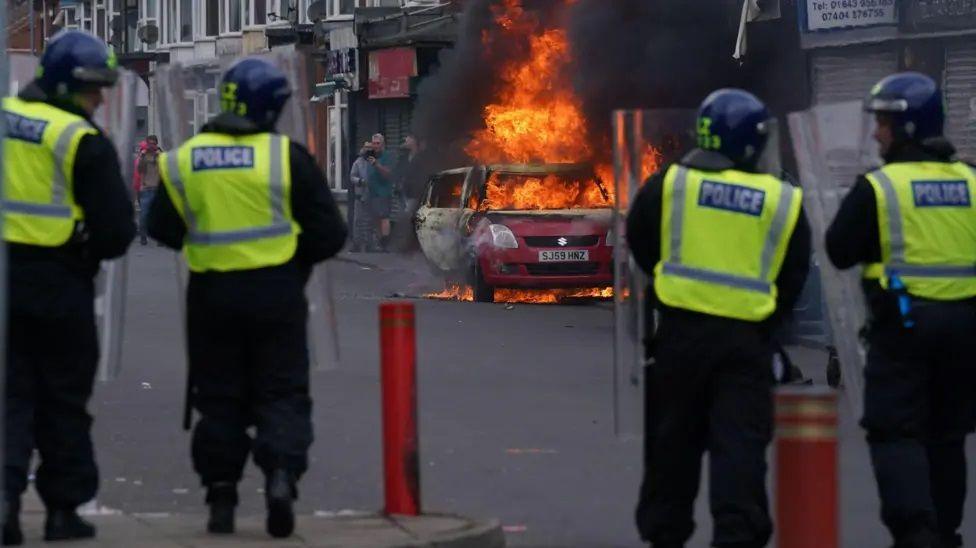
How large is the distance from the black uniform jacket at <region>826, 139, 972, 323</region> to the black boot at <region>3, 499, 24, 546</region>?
9.31ft

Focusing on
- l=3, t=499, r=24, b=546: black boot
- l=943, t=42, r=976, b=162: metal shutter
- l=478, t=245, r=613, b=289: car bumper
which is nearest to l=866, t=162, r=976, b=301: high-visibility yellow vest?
l=3, t=499, r=24, b=546: black boot

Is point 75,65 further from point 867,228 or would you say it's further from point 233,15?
point 233,15

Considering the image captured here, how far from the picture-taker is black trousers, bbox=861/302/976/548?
22.2 feet

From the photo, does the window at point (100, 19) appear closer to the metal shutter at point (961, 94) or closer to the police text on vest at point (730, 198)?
the metal shutter at point (961, 94)

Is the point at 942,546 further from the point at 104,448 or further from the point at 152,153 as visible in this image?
the point at 152,153

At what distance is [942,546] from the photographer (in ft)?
23.6

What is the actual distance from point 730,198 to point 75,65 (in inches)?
88.8

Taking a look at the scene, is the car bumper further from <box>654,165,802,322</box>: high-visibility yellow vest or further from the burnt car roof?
<box>654,165,802,322</box>: high-visibility yellow vest

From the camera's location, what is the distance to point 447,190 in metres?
22.6

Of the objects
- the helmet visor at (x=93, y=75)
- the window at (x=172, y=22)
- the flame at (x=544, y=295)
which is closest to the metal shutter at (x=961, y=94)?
the flame at (x=544, y=295)

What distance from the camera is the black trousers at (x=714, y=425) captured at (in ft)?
21.5

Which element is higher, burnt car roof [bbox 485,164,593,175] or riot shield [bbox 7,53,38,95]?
riot shield [bbox 7,53,38,95]

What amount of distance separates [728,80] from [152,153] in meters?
10.0

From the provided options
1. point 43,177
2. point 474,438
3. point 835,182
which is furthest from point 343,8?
point 43,177
